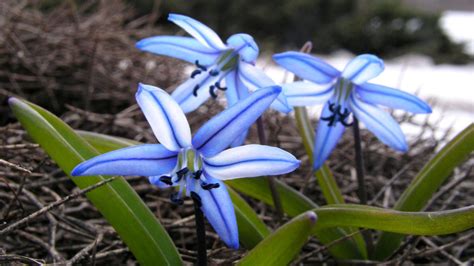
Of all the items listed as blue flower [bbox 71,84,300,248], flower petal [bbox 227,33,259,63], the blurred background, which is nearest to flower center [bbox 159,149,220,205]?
blue flower [bbox 71,84,300,248]

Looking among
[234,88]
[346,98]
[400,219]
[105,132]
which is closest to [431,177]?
[346,98]

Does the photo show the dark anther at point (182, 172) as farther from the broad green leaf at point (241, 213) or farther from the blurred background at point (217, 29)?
the blurred background at point (217, 29)

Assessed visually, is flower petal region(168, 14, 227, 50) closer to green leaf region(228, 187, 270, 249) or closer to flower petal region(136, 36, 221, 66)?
flower petal region(136, 36, 221, 66)

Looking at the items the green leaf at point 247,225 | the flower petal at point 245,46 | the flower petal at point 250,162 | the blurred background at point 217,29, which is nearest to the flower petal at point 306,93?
the flower petal at point 245,46

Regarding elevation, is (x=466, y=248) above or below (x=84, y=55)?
below

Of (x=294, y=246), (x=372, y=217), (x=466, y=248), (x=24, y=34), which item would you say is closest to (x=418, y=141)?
(x=466, y=248)

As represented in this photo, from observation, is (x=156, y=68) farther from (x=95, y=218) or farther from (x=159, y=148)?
(x=159, y=148)

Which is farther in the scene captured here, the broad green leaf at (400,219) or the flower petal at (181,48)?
the flower petal at (181,48)
